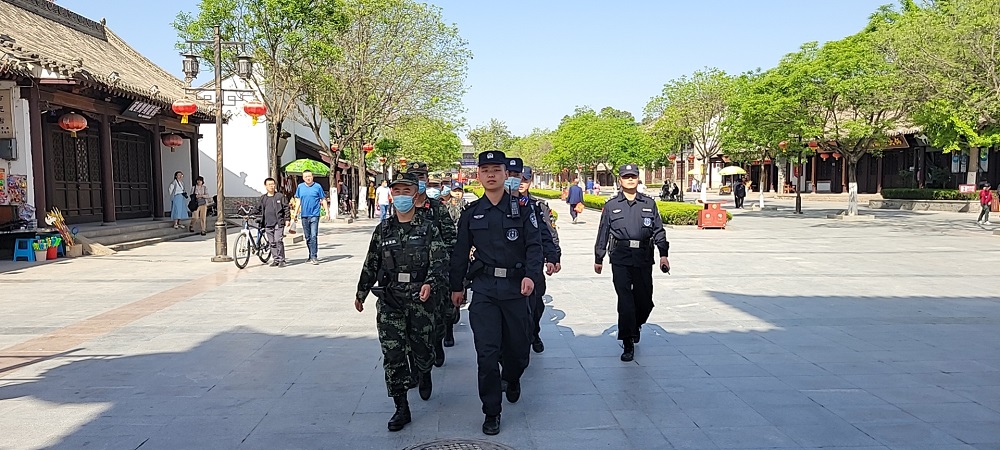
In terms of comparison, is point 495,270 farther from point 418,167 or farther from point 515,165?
point 418,167

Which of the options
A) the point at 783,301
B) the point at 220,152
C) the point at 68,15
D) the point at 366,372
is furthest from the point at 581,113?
the point at 366,372

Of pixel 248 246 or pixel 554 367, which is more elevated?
pixel 248 246

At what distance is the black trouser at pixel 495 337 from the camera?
169 inches

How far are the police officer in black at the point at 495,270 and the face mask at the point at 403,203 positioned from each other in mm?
379

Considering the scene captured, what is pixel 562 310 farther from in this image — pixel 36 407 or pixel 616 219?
pixel 36 407

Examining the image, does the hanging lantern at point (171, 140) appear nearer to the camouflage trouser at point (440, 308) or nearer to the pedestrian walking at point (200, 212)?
the pedestrian walking at point (200, 212)

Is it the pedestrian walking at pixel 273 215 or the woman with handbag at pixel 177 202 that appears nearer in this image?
the pedestrian walking at pixel 273 215

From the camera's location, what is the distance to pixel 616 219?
235 inches

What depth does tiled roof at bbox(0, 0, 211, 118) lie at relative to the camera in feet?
45.0

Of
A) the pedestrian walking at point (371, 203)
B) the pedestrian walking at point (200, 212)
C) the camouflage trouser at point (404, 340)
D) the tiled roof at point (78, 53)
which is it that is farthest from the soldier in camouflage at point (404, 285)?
the pedestrian walking at point (371, 203)

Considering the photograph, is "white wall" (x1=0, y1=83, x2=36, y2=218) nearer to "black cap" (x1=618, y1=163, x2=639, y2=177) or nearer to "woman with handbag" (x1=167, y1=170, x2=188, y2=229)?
"woman with handbag" (x1=167, y1=170, x2=188, y2=229)

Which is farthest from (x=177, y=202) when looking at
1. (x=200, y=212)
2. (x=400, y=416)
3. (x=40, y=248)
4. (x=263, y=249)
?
(x=400, y=416)

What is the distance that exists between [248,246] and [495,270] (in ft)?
28.8

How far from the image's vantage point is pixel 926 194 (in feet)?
101
